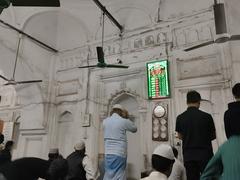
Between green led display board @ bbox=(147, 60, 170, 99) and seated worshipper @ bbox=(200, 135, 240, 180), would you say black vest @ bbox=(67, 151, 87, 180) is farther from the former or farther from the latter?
green led display board @ bbox=(147, 60, 170, 99)

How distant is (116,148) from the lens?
11.4ft

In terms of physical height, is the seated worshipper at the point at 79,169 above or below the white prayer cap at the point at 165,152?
below

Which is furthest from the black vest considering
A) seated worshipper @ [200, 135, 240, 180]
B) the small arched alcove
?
the small arched alcove

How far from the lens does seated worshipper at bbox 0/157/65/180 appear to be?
77.6 inches

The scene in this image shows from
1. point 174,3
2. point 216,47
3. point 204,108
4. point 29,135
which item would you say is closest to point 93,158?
point 29,135

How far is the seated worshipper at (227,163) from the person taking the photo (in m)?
1.71

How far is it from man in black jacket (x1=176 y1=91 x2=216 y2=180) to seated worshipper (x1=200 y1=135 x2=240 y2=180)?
69 centimetres

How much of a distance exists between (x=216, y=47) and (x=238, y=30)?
0.68m

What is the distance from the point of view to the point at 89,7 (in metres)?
7.41

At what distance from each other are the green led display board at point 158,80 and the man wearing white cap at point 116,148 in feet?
7.73

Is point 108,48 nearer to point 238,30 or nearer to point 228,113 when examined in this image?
point 238,30

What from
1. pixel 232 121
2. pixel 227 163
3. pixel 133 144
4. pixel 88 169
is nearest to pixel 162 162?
pixel 227 163

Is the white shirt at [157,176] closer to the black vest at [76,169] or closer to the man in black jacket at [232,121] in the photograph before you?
the man in black jacket at [232,121]

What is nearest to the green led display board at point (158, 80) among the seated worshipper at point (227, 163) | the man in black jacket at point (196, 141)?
the man in black jacket at point (196, 141)
